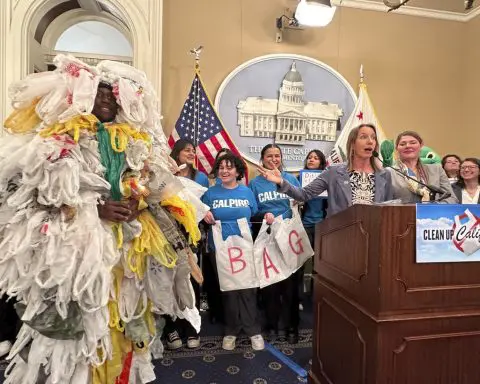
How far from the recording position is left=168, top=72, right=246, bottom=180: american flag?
12.2 ft

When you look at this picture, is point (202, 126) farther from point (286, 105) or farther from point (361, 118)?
point (361, 118)

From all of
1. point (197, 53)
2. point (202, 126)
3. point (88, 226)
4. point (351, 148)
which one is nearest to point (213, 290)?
point (351, 148)

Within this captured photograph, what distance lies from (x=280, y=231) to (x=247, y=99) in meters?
2.12

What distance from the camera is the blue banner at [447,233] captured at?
3.79ft

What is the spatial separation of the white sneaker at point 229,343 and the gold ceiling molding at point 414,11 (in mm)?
4072

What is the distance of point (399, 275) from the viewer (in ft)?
3.74

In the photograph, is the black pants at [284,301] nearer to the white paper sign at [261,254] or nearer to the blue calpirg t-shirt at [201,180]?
the white paper sign at [261,254]

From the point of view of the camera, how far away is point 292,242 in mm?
2475

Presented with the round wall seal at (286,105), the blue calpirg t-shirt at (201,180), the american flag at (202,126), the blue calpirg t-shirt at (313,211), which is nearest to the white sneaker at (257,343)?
the blue calpirg t-shirt at (313,211)

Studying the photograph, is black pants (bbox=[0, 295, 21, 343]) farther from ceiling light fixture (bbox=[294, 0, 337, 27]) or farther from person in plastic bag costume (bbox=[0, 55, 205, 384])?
ceiling light fixture (bbox=[294, 0, 337, 27])

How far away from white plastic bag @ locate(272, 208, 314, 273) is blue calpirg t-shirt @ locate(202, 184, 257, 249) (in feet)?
0.79

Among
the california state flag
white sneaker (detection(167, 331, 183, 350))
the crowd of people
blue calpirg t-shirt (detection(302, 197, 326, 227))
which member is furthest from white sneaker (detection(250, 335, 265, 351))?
the california state flag

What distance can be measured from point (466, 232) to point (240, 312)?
1.60m

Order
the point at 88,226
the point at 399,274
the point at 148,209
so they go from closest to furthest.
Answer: the point at 399,274
the point at 88,226
the point at 148,209
